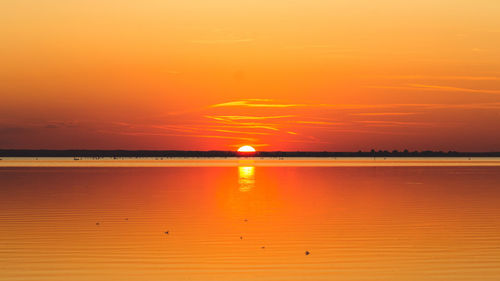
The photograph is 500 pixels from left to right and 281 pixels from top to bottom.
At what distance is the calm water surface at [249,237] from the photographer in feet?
51.6

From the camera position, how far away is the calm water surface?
15727 mm

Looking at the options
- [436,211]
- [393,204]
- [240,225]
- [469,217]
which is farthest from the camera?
[393,204]

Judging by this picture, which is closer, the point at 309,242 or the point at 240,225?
the point at 309,242

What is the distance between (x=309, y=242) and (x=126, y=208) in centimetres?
1212

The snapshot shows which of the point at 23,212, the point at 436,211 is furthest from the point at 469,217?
the point at 23,212

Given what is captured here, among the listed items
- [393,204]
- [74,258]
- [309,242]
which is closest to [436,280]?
[309,242]

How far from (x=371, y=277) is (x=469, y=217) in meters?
12.8

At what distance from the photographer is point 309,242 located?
65.3ft

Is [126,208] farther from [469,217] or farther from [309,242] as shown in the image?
[469,217]

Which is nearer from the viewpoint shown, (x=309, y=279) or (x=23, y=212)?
(x=309, y=279)

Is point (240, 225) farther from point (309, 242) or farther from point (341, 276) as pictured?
point (341, 276)

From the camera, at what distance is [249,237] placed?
824 inches

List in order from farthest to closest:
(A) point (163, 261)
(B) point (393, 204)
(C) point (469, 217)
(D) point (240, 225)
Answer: (B) point (393, 204) < (C) point (469, 217) < (D) point (240, 225) < (A) point (163, 261)

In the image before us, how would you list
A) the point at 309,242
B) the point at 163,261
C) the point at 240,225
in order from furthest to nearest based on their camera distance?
the point at 240,225 → the point at 309,242 → the point at 163,261
